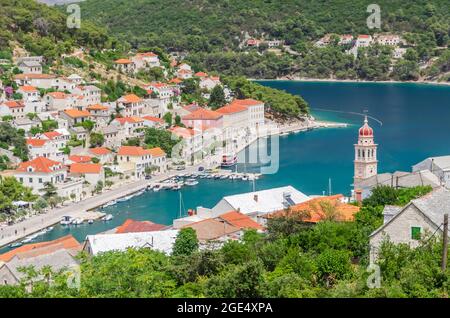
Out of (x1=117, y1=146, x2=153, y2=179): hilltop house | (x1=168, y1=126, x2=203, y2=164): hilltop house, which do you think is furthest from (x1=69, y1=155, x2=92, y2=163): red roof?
(x1=168, y1=126, x2=203, y2=164): hilltop house

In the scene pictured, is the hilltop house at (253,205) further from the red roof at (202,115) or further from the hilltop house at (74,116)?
the red roof at (202,115)

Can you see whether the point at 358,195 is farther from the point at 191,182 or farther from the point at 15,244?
the point at 191,182

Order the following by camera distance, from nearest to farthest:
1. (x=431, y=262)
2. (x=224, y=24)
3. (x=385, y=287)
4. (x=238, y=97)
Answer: (x=385, y=287)
(x=431, y=262)
(x=238, y=97)
(x=224, y=24)

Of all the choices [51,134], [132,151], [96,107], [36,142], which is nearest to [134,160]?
[132,151]

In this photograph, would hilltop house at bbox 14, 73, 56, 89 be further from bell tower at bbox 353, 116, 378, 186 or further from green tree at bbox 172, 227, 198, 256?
green tree at bbox 172, 227, 198, 256
